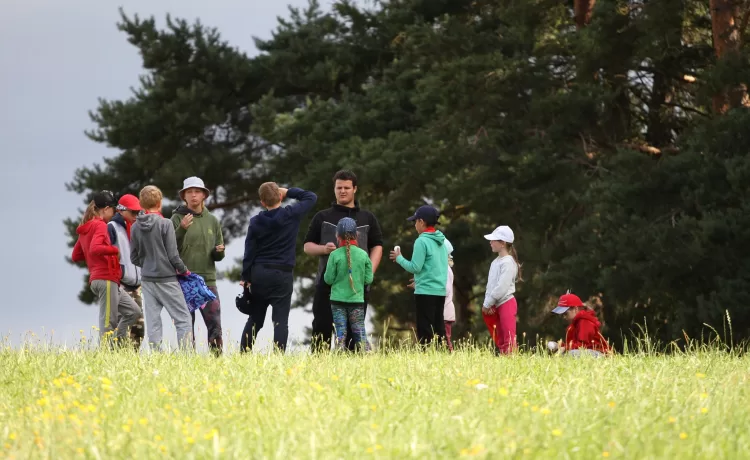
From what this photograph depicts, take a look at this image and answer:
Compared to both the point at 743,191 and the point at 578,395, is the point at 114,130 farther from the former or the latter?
the point at 578,395

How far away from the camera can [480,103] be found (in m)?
18.9

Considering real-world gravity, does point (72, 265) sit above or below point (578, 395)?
above

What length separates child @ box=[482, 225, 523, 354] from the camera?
30.3 feet

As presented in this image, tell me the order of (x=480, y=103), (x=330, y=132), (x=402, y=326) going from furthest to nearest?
1. (x=402, y=326)
2. (x=330, y=132)
3. (x=480, y=103)

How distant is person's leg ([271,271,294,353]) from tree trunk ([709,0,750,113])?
10.1m

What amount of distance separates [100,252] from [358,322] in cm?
241

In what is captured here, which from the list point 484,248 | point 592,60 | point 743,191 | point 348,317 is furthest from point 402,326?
point 348,317

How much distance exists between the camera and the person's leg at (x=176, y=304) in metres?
8.62

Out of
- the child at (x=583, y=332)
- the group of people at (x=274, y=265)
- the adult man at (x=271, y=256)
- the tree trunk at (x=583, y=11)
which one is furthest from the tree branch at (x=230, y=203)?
the child at (x=583, y=332)

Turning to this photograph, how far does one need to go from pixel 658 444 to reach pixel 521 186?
14599 millimetres

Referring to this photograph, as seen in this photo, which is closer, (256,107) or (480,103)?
(480,103)

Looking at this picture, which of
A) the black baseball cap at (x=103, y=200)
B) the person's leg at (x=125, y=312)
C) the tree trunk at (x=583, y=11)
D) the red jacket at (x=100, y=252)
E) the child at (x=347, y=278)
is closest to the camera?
the child at (x=347, y=278)

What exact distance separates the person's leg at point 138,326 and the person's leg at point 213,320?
0.62 m

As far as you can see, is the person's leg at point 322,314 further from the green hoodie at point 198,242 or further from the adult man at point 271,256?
the green hoodie at point 198,242
